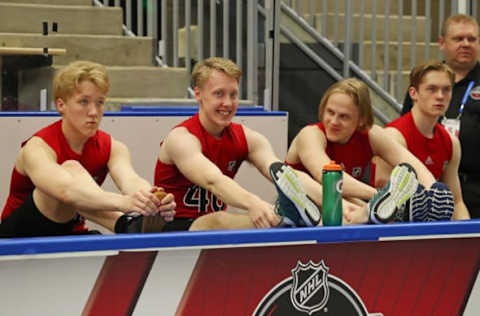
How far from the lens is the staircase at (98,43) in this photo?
5.89m

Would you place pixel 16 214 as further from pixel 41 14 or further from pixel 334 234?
pixel 41 14

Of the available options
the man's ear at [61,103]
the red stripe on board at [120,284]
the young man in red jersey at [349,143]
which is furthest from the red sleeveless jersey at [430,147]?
the red stripe on board at [120,284]

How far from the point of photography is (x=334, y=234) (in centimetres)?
221

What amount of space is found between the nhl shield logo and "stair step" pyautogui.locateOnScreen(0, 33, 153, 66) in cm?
405

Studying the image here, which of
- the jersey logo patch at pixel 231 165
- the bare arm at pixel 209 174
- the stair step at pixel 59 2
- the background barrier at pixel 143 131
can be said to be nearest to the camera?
the bare arm at pixel 209 174

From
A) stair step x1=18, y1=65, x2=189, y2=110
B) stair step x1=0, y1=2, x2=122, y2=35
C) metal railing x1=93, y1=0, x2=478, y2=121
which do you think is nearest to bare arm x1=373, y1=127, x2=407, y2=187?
metal railing x1=93, y1=0, x2=478, y2=121

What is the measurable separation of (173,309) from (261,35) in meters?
3.96

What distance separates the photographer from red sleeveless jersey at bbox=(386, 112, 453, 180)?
349 cm

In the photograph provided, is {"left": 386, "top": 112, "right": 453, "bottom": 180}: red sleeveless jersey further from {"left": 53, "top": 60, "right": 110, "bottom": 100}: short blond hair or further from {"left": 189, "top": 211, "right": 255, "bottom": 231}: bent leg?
{"left": 53, "top": 60, "right": 110, "bottom": 100}: short blond hair

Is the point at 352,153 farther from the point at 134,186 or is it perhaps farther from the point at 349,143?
the point at 134,186

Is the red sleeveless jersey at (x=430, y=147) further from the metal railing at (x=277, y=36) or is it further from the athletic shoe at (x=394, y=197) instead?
the metal railing at (x=277, y=36)

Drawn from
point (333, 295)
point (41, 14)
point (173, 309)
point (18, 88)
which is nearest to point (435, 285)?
point (333, 295)

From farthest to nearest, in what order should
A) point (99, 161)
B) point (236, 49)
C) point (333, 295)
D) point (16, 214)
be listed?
1. point (236, 49)
2. point (99, 161)
3. point (16, 214)
4. point (333, 295)

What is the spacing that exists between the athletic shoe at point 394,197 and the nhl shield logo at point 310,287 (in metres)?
0.21
